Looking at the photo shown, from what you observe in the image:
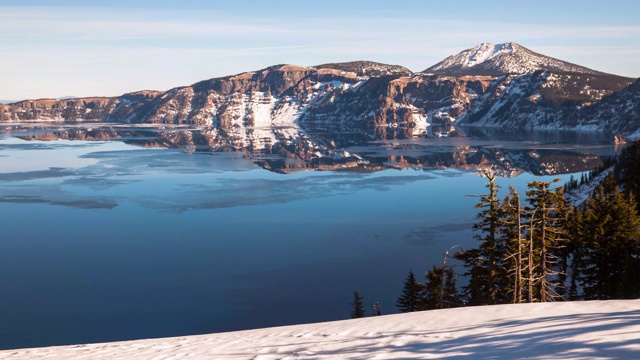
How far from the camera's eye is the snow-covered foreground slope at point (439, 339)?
12766mm

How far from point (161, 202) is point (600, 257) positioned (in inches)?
2336

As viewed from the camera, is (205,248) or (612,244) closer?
(612,244)

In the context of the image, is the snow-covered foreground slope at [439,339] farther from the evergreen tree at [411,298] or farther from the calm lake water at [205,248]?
the calm lake water at [205,248]

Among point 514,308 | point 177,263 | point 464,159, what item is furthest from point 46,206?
point 464,159

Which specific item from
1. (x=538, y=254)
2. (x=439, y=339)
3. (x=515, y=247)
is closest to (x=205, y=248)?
(x=538, y=254)

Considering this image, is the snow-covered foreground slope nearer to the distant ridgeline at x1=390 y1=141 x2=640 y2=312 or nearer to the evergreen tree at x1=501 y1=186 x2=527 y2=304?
the evergreen tree at x1=501 y1=186 x2=527 y2=304

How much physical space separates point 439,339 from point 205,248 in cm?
4401

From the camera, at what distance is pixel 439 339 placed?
15.2 metres

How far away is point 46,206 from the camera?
77312 millimetres

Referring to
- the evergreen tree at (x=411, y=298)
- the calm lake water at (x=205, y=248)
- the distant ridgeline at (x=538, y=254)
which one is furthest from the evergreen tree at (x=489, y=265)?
the calm lake water at (x=205, y=248)

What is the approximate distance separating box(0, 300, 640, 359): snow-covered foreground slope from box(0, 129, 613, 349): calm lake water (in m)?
19.1

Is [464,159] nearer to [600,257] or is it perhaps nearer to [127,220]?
[127,220]

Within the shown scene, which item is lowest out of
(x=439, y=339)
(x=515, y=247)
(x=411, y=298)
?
(x=411, y=298)

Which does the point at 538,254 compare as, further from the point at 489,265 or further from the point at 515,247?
the point at 489,265
